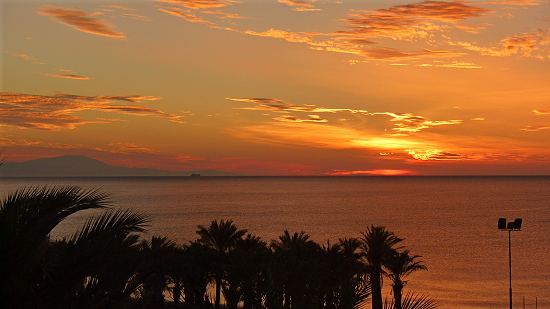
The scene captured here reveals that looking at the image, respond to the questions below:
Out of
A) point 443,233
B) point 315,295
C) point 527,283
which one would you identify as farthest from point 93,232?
point 443,233

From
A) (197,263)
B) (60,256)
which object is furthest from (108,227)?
(197,263)

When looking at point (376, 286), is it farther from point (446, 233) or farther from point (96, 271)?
point (446, 233)

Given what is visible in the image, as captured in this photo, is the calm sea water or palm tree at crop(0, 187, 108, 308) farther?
the calm sea water

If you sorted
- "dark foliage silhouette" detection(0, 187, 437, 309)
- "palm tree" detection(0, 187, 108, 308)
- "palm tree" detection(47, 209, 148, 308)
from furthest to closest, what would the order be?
"palm tree" detection(47, 209, 148, 308)
"dark foliage silhouette" detection(0, 187, 437, 309)
"palm tree" detection(0, 187, 108, 308)

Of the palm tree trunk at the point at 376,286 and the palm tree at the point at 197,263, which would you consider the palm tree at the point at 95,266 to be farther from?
the palm tree at the point at 197,263

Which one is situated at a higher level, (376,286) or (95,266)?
(95,266)

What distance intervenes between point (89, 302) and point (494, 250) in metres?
99.6

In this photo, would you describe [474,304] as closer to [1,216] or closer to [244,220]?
[1,216]

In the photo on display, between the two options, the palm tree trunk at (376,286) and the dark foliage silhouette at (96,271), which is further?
the palm tree trunk at (376,286)

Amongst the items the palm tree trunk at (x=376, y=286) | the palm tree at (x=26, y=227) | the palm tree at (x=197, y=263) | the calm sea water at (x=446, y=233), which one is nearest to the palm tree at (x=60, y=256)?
the palm tree at (x=26, y=227)

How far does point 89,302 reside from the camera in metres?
6.80

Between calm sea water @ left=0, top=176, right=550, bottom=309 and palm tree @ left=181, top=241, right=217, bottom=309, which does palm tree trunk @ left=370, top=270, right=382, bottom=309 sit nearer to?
palm tree @ left=181, top=241, right=217, bottom=309

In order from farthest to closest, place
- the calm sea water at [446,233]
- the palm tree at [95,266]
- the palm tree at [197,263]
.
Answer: the calm sea water at [446,233] < the palm tree at [197,263] < the palm tree at [95,266]

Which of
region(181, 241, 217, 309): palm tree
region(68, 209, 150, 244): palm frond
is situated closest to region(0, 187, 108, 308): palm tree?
region(68, 209, 150, 244): palm frond
